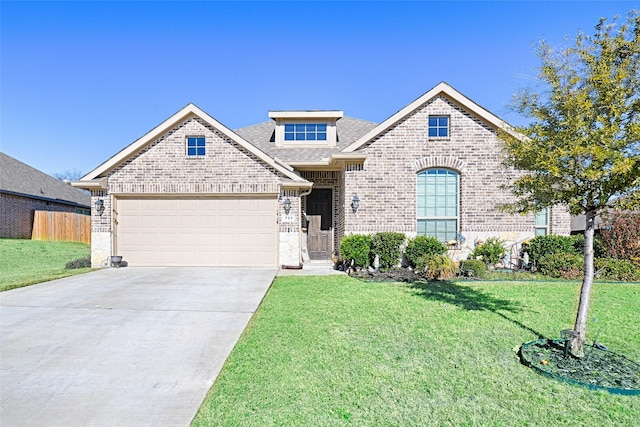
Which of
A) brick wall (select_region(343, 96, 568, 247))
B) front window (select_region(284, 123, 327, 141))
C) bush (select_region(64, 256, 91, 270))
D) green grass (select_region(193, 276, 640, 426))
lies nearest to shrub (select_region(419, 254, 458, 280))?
brick wall (select_region(343, 96, 568, 247))

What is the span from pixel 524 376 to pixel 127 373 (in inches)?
174

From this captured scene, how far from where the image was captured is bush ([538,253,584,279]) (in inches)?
384

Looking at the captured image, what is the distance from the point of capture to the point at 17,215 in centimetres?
2023

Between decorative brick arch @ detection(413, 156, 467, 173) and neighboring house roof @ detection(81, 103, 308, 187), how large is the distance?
382 cm

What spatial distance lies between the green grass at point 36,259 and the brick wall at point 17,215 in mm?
2472

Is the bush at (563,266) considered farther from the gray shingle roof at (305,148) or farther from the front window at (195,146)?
the front window at (195,146)

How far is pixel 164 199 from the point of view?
12.1 metres

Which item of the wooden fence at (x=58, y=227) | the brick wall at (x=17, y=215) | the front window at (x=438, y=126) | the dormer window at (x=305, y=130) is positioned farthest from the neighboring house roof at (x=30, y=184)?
the front window at (x=438, y=126)

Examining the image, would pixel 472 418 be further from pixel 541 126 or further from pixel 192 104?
pixel 192 104

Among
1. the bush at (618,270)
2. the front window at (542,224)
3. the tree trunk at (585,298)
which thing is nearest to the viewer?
the tree trunk at (585,298)

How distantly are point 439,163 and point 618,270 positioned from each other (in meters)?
5.65

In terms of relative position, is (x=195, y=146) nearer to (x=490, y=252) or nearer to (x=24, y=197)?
(x=490, y=252)

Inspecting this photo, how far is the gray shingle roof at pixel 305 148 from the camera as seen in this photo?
13.7 metres

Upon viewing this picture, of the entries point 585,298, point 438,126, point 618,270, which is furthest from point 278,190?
point 618,270
